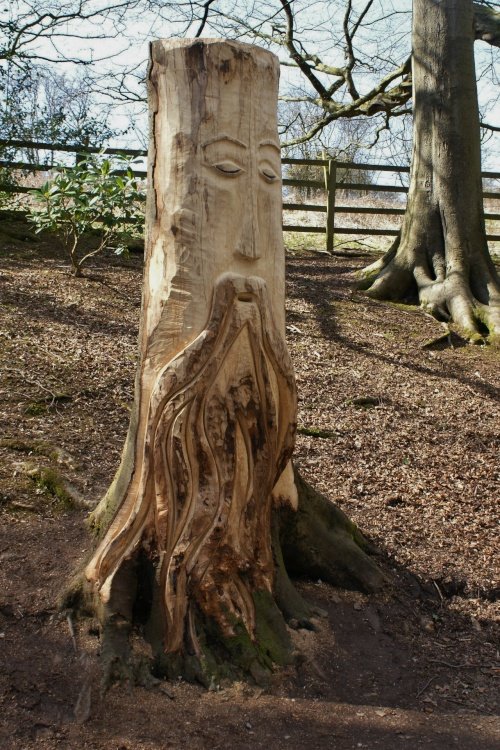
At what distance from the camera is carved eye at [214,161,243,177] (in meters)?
3.20

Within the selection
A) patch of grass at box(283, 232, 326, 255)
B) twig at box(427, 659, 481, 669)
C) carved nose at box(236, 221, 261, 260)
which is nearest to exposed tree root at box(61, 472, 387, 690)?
twig at box(427, 659, 481, 669)

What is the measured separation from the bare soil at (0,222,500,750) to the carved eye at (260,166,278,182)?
6.77ft

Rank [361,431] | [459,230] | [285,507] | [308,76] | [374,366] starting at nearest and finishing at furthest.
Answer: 1. [285,507]
2. [361,431]
3. [374,366]
4. [459,230]
5. [308,76]

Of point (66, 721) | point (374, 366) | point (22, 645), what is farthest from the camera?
point (374, 366)

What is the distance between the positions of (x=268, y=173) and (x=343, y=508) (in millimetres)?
2505

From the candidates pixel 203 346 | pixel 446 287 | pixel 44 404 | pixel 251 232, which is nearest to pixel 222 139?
pixel 251 232

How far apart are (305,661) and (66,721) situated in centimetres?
107

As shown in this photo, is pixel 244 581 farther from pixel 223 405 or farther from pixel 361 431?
pixel 361 431

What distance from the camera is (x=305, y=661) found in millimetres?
3357

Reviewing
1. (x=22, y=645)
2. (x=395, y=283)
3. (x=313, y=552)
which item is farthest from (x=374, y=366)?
(x=22, y=645)

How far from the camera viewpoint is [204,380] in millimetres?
3193

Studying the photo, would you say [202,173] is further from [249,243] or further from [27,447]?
[27,447]

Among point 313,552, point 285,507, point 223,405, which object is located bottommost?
point 313,552

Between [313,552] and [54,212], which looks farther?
[54,212]
